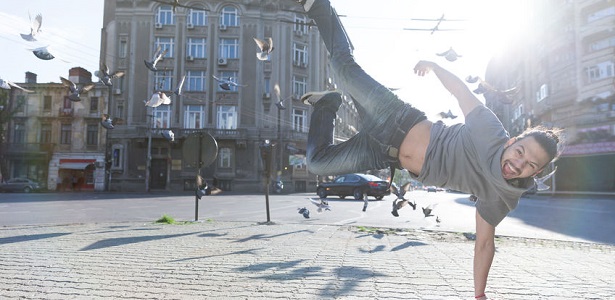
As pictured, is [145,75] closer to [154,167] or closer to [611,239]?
[154,167]

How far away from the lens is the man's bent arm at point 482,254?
3234mm

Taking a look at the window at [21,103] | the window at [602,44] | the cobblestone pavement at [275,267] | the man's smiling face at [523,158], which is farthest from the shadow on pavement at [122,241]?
the window at [21,103]

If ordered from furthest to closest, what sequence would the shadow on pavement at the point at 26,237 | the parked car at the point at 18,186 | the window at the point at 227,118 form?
the window at the point at 227,118
the parked car at the point at 18,186
the shadow on pavement at the point at 26,237

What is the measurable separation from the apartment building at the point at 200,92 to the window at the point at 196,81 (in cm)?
9

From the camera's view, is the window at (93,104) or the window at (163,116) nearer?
the window at (163,116)

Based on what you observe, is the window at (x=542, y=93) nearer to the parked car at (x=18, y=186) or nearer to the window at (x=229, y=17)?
the window at (x=229, y=17)

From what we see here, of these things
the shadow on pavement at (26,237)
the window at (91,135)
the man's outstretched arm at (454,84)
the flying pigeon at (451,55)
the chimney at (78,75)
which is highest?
the chimney at (78,75)

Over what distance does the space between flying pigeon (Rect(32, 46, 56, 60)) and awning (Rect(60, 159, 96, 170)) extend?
39131 mm

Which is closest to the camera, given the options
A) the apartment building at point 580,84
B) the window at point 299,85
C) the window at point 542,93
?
the apartment building at point 580,84

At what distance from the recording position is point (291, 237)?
7.57 metres

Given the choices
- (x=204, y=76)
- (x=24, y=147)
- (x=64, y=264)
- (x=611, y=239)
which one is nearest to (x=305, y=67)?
(x=204, y=76)

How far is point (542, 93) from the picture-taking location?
3938 cm

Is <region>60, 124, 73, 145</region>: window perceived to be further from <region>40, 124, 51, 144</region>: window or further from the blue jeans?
the blue jeans

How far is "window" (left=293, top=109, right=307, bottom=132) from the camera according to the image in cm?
4056
